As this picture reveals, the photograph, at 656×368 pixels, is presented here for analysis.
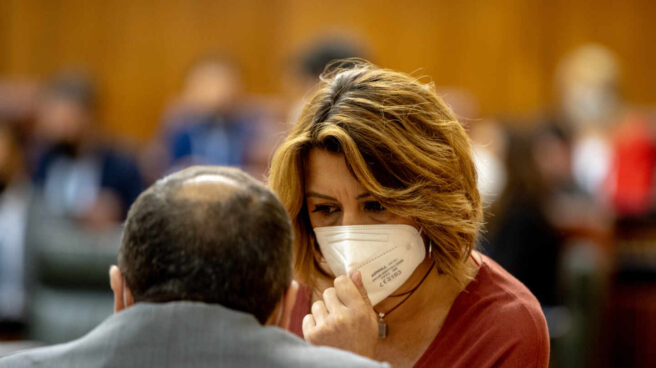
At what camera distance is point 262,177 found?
3.12 meters

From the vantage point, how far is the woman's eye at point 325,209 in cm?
204

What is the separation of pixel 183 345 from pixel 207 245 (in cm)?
15

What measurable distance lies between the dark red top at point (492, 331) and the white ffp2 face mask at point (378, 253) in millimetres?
151

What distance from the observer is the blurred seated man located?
130 centimetres

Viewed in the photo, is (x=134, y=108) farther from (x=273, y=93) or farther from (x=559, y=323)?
(x=559, y=323)

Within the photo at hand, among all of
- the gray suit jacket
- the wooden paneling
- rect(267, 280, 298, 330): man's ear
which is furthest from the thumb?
the wooden paneling

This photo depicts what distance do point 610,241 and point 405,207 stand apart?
318cm

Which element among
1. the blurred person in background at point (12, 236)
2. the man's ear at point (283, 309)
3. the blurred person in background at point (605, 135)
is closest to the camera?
the man's ear at point (283, 309)

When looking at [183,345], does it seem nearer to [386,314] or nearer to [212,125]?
[386,314]

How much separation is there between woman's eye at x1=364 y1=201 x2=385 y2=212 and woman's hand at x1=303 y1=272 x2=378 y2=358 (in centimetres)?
19

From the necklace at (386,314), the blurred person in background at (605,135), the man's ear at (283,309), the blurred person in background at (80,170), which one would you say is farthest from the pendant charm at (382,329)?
the blurred person in background at (605,135)

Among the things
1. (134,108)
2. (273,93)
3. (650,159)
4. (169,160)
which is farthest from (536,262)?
(134,108)

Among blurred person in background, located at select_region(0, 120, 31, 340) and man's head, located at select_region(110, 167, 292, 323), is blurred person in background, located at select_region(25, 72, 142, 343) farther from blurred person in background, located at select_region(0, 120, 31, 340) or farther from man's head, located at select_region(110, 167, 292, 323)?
man's head, located at select_region(110, 167, 292, 323)

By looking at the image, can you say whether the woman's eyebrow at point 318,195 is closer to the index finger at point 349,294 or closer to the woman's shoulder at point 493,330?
the index finger at point 349,294
